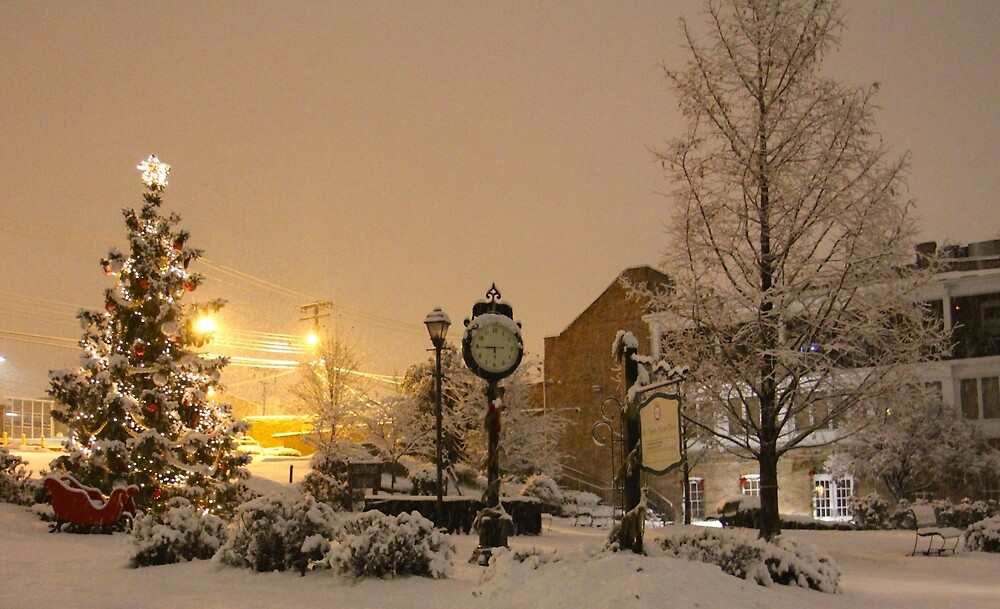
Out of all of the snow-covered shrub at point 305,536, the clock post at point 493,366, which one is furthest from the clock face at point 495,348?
the snow-covered shrub at point 305,536

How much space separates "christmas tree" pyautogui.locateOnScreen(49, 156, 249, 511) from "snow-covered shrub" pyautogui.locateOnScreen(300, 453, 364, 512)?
5004 millimetres

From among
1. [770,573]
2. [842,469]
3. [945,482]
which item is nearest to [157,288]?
[770,573]

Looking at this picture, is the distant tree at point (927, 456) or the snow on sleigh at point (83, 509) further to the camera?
the distant tree at point (927, 456)

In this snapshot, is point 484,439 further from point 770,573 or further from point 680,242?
point 770,573

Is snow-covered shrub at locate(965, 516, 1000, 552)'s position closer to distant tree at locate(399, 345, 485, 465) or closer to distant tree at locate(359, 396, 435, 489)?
distant tree at locate(399, 345, 485, 465)

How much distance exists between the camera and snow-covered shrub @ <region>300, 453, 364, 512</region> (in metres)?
26.3

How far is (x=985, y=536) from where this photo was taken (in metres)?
19.4

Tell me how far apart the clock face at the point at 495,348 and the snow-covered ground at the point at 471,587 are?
9.56 ft

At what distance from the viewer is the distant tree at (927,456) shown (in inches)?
1232

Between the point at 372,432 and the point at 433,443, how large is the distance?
8.97 ft

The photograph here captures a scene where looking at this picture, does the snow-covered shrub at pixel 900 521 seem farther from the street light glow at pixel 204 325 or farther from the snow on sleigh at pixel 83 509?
the snow on sleigh at pixel 83 509

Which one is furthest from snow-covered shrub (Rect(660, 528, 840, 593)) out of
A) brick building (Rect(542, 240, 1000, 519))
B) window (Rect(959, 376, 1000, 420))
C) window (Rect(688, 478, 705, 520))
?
window (Rect(688, 478, 705, 520))

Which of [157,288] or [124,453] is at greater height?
[157,288]

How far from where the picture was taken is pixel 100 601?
9.71 meters
